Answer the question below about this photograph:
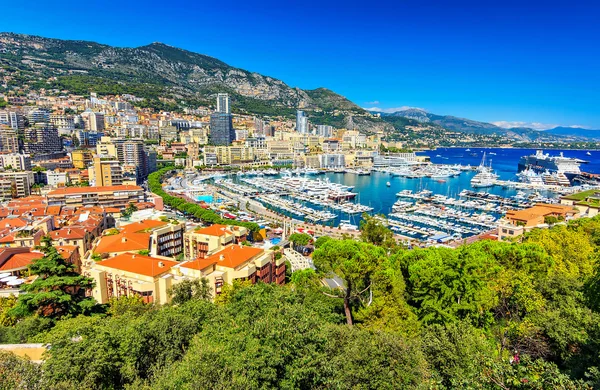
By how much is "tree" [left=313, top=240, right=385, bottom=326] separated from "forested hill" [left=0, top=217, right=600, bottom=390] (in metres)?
0.05

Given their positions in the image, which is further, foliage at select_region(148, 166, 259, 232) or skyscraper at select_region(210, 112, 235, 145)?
skyscraper at select_region(210, 112, 235, 145)

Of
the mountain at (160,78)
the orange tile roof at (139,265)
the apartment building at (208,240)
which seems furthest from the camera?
the mountain at (160,78)

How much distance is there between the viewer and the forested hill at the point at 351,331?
5.52 m

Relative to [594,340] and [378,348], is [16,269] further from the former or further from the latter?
[594,340]

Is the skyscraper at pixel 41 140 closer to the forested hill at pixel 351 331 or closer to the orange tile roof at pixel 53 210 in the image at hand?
the orange tile roof at pixel 53 210

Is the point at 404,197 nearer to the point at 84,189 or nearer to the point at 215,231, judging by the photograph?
the point at 215,231

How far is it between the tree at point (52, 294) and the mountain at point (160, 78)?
9512cm

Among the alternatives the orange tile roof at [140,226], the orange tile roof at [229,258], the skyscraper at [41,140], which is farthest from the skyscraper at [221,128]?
the orange tile roof at [229,258]

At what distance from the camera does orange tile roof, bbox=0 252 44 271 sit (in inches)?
544

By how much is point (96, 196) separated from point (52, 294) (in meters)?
25.9

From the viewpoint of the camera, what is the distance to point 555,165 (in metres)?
66.1

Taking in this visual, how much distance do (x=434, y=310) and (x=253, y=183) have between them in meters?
49.7

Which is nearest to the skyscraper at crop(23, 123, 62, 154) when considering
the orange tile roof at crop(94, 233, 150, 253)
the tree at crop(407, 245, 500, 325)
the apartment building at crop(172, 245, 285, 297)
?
the orange tile roof at crop(94, 233, 150, 253)

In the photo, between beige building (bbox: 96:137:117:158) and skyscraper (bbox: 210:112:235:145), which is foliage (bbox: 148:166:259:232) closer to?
beige building (bbox: 96:137:117:158)
